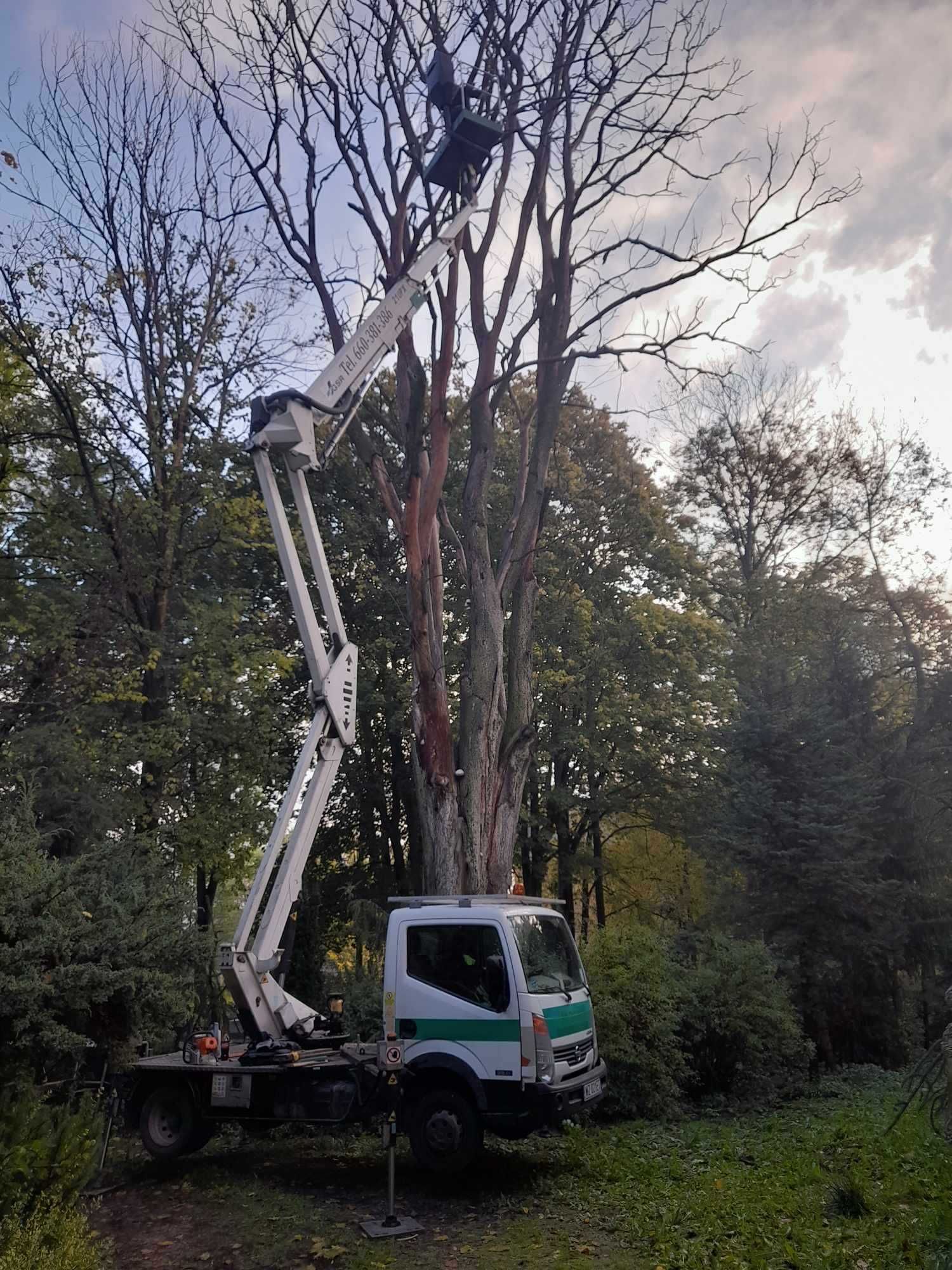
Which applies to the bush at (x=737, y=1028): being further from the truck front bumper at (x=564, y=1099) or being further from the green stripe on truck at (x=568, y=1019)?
the truck front bumper at (x=564, y=1099)

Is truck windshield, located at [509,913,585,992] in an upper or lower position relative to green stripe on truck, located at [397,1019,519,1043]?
upper

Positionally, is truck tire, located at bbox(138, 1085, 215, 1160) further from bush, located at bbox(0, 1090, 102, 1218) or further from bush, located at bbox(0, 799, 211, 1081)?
bush, located at bbox(0, 1090, 102, 1218)

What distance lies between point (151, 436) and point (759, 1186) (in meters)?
15.3

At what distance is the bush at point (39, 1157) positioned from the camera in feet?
16.8

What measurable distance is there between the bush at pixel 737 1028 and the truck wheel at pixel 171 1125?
233 inches

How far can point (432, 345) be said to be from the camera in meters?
13.3

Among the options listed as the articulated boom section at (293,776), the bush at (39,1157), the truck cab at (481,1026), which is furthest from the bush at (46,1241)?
the truck cab at (481,1026)

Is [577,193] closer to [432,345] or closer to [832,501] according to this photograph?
[432,345]

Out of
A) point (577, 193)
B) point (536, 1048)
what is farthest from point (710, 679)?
point (536, 1048)

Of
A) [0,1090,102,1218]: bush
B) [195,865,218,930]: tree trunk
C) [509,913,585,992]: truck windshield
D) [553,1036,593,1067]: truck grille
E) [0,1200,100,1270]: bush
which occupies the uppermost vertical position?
[195,865,218,930]: tree trunk

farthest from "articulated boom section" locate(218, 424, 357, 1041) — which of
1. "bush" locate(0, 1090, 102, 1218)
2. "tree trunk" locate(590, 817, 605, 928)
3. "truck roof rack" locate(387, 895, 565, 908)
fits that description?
"tree trunk" locate(590, 817, 605, 928)

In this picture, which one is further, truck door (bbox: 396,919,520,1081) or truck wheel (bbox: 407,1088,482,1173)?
truck door (bbox: 396,919,520,1081)

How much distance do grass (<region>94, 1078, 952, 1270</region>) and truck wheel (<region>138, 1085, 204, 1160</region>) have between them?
0.25m

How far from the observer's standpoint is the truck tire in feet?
29.2
